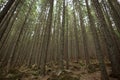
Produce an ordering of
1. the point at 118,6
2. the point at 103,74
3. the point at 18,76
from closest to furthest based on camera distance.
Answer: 1. the point at 103,74
2. the point at 18,76
3. the point at 118,6

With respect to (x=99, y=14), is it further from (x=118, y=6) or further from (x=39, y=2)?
(x=39, y=2)

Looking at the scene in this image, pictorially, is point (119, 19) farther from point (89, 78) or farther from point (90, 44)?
point (90, 44)

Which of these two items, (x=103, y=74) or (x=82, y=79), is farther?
(x=82, y=79)

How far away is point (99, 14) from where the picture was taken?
673 cm

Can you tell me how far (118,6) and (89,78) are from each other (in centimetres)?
719

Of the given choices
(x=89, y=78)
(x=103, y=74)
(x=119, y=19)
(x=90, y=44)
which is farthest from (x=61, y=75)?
(x=90, y=44)

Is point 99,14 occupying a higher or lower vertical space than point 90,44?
lower

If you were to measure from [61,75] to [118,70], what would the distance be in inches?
121

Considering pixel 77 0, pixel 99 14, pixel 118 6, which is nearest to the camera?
pixel 99 14

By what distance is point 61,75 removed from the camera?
7.90 m

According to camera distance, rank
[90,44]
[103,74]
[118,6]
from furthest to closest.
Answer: [90,44] → [118,6] → [103,74]

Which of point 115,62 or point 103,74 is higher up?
point 115,62

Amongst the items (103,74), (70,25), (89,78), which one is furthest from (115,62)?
(70,25)

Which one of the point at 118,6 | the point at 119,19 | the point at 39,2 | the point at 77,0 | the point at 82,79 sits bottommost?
the point at 82,79
